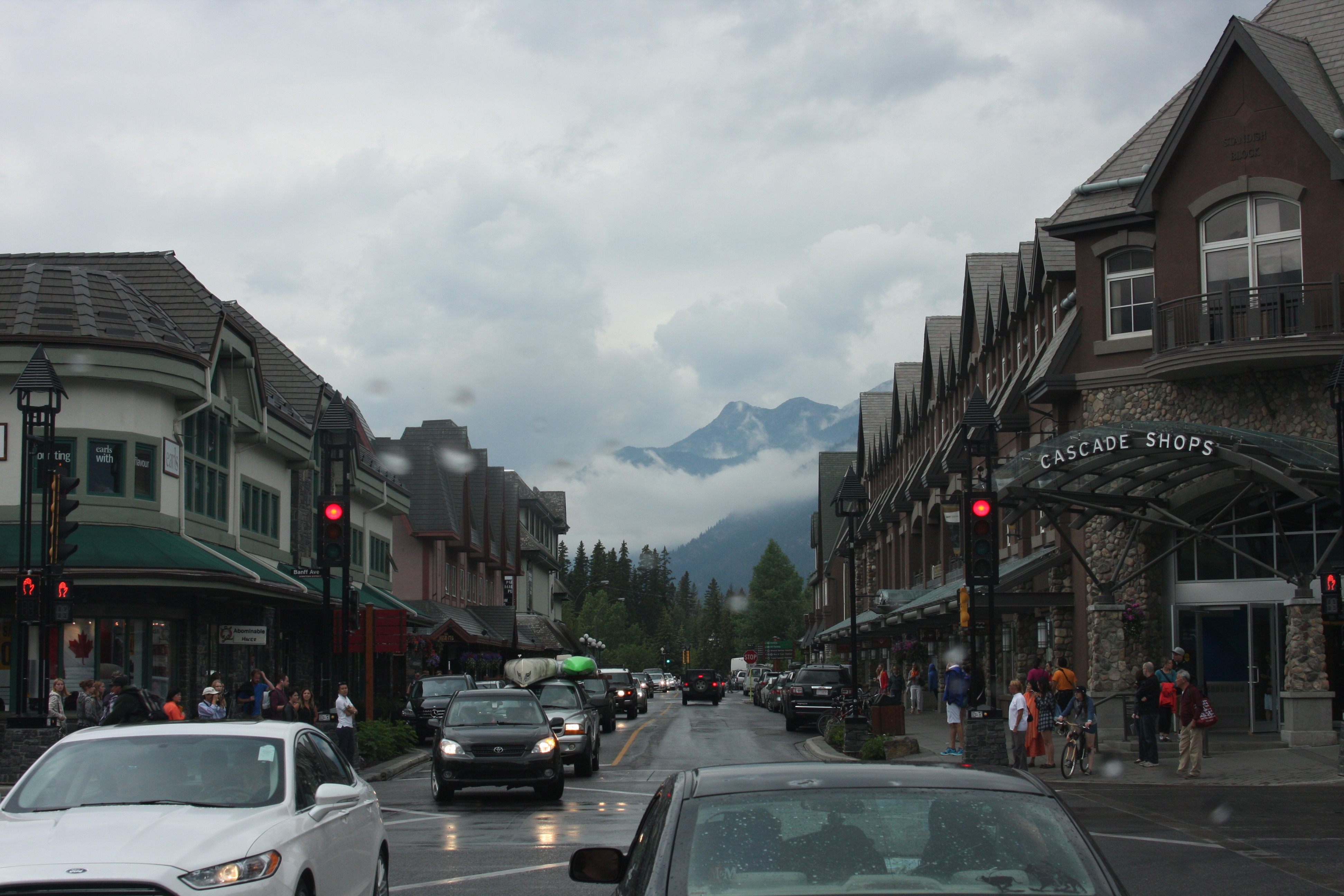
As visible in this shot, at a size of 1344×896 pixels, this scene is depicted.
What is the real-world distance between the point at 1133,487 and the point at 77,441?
2000 cm

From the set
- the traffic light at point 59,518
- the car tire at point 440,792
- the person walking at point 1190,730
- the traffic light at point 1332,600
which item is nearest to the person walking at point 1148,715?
the person walking at point 1190,730

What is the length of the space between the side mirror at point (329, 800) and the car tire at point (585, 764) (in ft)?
50.5

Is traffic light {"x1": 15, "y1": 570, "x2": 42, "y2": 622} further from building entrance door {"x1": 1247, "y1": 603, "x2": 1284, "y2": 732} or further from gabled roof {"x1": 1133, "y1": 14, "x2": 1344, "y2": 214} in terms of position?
building entrance door {"x1": 1247, "y1": 603, "x2": 1284, "y2": 732}

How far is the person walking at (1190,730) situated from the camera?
20656 mm

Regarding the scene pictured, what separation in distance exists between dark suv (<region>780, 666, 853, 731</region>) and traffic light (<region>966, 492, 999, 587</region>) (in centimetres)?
1594

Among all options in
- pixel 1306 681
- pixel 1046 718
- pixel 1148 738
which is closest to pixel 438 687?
pixel 1046 718

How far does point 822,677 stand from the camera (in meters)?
40.1

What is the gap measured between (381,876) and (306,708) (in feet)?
48.4

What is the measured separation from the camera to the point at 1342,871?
461 inches

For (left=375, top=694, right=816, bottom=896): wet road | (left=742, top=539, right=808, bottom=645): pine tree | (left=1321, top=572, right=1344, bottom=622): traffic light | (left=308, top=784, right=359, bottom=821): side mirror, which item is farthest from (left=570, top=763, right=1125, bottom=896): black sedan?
(left=742, top=539, right=808, bottom=645): pine tree

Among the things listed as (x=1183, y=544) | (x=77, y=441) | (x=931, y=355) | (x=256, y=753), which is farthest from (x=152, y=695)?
(x=931, y=355)

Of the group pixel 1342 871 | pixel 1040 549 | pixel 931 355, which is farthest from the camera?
pixel 931 355

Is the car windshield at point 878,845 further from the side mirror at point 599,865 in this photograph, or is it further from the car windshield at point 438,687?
the car windshield at point 438,687

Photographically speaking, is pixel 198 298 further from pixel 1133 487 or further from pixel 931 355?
pixel 931 355
